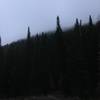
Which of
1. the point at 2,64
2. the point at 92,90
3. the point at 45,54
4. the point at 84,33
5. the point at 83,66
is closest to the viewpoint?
the point at 92,90

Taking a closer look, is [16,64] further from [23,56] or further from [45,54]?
[45,54]

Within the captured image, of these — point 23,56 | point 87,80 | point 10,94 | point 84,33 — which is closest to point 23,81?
point 10,94

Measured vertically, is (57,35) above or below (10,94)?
above

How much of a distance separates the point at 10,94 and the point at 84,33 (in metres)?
23.3

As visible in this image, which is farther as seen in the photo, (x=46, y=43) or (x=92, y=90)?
(x=46, y=43)

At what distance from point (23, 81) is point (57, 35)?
14.5 metres

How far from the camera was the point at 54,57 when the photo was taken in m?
90.9

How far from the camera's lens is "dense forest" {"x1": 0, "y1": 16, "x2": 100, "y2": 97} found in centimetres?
7425

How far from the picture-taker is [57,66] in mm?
87938

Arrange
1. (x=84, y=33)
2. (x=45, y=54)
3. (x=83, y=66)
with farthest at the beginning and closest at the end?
1. (x=45, y=54)
2. (x=84, y=33)
3. (x=83, y=66)

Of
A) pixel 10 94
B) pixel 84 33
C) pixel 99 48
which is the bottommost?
pixel 10 94

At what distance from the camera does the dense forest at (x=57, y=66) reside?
74.2 metres

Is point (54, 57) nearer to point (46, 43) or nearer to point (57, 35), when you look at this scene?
point (57, 35)

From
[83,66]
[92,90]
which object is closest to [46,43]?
[83,66]
